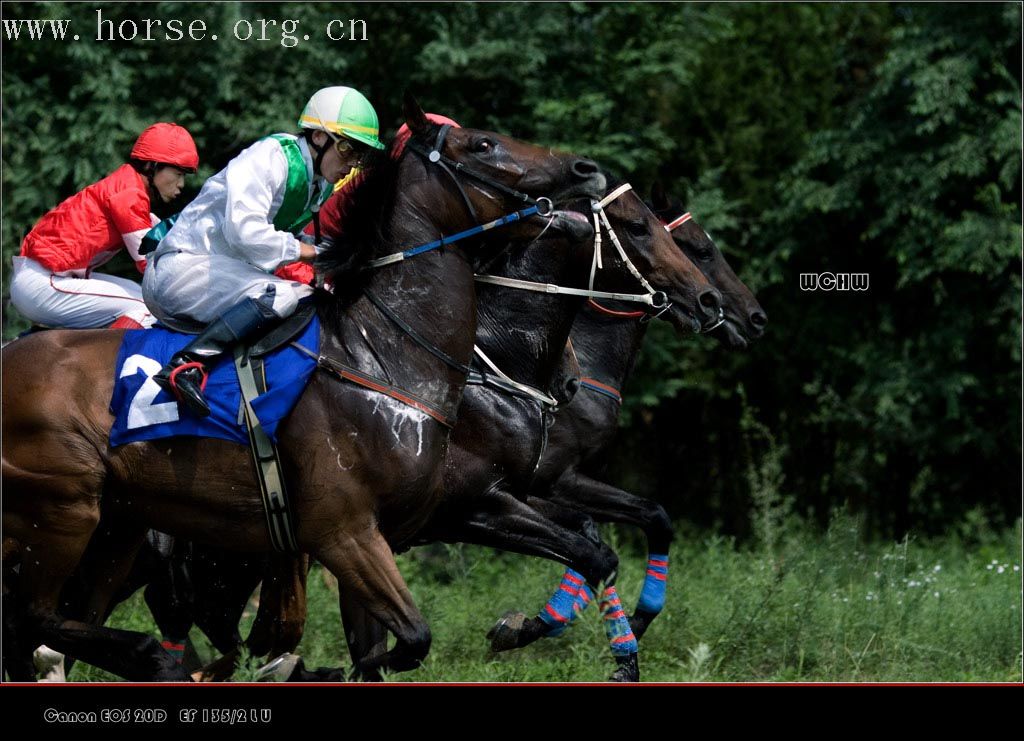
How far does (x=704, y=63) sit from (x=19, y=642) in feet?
36.5

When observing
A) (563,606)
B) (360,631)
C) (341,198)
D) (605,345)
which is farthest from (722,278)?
(341,198)

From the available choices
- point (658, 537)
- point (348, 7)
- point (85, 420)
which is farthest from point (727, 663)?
point (348, 7)

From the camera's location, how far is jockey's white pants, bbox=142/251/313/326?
530 cm

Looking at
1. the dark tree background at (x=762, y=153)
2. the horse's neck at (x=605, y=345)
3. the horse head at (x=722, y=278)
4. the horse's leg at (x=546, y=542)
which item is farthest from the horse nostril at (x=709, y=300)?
the dark tree background at (x=762, y=153)

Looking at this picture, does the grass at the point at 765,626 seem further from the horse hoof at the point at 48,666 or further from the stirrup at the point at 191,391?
the stirrup at the point at 191,391

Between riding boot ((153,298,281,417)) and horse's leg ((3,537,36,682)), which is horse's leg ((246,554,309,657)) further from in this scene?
riding boot ((153,298,281,417))

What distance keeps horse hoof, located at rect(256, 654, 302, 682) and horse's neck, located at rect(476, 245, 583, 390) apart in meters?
1.78

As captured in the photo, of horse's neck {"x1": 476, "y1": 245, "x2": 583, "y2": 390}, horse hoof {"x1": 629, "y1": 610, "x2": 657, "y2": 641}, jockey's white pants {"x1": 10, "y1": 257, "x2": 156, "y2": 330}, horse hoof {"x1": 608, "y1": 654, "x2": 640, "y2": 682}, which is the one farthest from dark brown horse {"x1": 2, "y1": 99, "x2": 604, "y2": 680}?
horse hoof {"x1": 629, "y1": 610, "x2": 657, "y2": 641}

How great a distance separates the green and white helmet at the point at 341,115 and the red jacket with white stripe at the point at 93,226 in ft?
3.94

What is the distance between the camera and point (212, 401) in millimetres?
5090

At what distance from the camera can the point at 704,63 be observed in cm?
1500

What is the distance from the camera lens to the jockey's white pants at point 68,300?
6188mm

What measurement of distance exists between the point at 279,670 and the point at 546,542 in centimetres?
146

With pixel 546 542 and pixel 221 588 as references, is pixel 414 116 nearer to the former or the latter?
pixel 546 542
